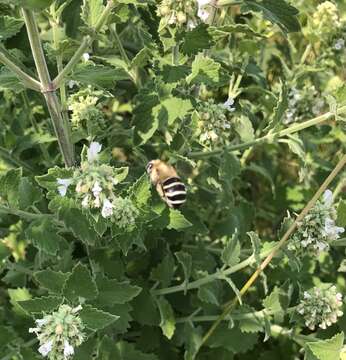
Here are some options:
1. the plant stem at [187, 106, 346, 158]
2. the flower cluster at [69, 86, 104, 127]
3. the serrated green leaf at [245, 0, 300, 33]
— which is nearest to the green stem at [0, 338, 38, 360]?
the flower cluster at [69, 86, 104, 127]

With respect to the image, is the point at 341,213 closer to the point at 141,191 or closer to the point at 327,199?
the point at 327,199

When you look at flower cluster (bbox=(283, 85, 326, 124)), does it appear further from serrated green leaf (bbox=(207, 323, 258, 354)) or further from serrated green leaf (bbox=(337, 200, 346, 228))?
serrated green leaf (bbox=(207, 323, 258, 354))

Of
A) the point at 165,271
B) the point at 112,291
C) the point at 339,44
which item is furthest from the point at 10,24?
the point at 339,44

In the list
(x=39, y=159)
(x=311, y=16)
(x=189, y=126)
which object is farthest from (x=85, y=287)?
(x=311, y=16)

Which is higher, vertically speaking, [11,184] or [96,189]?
[96,189]

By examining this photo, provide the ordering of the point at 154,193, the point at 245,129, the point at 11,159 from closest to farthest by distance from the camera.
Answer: the point at 154,193 → the point at 245,129 → the point at 11,159

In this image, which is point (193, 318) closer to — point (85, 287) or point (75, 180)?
point (85, 287)

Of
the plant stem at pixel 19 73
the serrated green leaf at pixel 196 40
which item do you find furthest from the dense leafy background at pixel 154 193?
the plant stem at pixel 19 73
